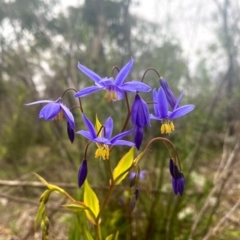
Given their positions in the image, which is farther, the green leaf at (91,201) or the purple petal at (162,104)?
the green leaf at (91,201)

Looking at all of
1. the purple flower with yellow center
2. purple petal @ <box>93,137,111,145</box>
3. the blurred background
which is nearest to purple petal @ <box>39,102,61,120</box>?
purple petal @ <box>93,137,111,145</box>

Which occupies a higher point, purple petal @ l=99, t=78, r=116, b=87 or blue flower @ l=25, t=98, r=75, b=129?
purple petal @ l=99, t=78, r=116, b=87

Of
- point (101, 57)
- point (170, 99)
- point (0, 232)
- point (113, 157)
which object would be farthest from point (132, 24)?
point (170, 99)

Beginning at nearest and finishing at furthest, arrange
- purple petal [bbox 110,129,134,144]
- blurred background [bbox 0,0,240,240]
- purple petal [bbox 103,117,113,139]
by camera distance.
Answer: purple petal [bbox 110,129,134,144] < purple petal [bbox 103,117,113,139] < blurred background [bbox 0,0,240,240]

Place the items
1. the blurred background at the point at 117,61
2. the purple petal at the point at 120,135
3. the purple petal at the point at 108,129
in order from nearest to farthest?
the purple petal at the point at 120,135, the purple petal at the point at 108,129, the blurred background at the point at 117,61

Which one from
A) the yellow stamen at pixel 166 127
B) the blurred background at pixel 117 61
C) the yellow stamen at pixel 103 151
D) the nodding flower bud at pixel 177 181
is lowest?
the nodding flower bud at pixel 177 181

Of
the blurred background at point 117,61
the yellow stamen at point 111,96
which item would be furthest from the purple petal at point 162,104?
the blurred background at point 117,61

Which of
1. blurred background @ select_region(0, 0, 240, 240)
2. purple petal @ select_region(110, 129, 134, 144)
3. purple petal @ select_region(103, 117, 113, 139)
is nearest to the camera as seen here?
purple petal @ select_region(110, 129, 134, 144)

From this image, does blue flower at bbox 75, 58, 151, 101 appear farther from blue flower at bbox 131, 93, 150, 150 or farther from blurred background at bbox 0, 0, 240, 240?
blurred background at bbox 0, 0, 240, 240

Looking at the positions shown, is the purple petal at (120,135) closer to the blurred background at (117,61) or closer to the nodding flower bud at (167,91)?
the nodding flower bud at (167,91)

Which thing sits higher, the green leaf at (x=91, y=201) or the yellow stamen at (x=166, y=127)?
the yellow stamen at (x=166, y=127)
